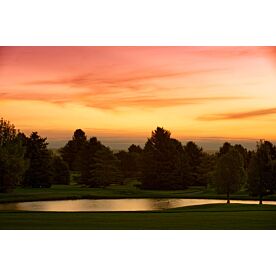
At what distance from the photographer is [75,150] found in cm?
752

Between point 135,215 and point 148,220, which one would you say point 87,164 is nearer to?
point 135,215

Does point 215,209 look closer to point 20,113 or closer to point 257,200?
point 257,200

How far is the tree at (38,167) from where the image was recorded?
7.55m

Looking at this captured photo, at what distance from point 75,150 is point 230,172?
1.91 m

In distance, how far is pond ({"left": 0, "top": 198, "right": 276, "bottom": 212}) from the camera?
7.49m

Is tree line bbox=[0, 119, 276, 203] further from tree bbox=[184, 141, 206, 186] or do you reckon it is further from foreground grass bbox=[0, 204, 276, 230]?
foreground grass bbox=[0, 204, 276, 230]

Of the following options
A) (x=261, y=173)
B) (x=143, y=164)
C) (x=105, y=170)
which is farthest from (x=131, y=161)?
(x=261, y=173)

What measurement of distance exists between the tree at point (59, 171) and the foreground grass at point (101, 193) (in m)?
0.06

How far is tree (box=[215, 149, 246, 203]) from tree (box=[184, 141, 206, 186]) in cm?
21

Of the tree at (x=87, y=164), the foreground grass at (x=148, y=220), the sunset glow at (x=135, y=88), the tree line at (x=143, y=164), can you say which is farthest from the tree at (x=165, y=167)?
the tree at (x=87, y=164)

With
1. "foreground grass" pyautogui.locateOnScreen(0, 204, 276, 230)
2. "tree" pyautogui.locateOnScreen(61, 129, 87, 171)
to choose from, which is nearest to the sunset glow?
"tree" pyautogui.locateOnScreen(61, 129, 87, 171)

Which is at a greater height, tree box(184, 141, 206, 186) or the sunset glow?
the sunset glow
